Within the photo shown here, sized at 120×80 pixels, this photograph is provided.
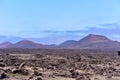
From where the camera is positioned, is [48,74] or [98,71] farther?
[98,71]

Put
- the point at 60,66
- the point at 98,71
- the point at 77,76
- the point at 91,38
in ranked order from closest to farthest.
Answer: the point at 77,76 < the point at 98,71 < the point at 60,66 < the point at 91,38

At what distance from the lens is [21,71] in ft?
87.8

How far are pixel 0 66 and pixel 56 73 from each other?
5.64m

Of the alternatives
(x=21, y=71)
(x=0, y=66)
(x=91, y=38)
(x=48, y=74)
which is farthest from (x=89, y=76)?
(x=91, y=38)

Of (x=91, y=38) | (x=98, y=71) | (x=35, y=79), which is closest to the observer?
(x=35, y=79)

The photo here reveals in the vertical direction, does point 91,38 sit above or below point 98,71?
above

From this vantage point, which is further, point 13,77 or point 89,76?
point 89,76

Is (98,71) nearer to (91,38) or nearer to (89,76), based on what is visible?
(89,76)

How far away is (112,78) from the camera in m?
26.6

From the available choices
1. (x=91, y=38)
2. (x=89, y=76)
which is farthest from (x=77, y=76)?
(x=91, y=38)

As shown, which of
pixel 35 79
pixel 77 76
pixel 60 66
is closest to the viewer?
pixel 35 79

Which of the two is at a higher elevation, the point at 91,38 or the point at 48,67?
the point at 91,38

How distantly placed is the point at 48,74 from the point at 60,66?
5.49 metres

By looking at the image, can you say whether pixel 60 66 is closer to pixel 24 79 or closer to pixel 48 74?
pixel 48 74
